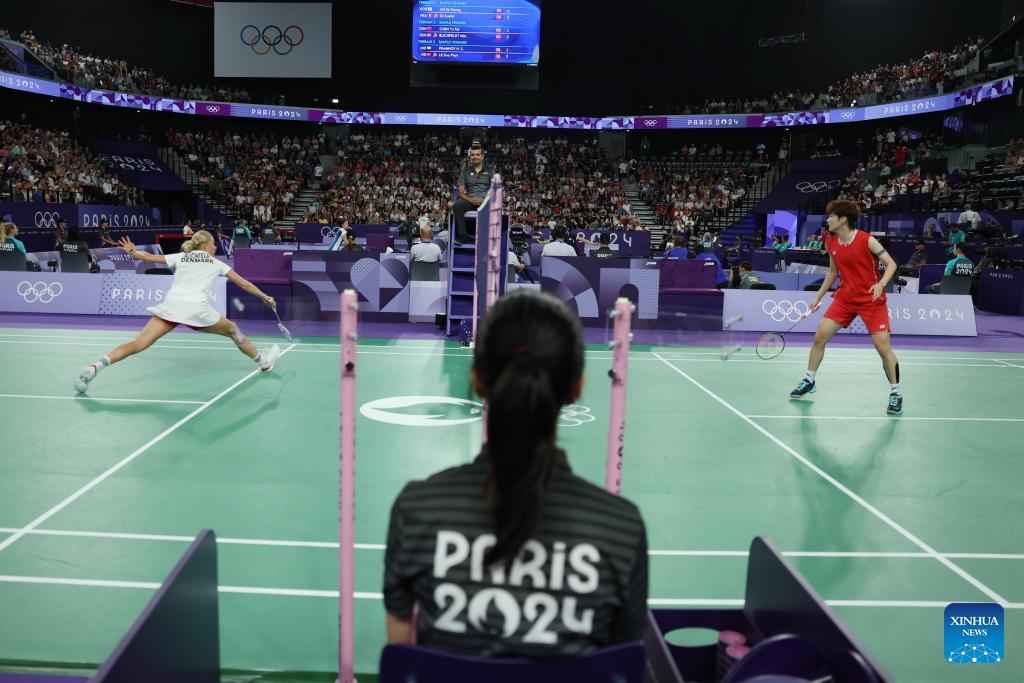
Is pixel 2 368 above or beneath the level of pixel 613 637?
beneath

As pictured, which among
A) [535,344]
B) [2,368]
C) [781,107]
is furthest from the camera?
[781,107]

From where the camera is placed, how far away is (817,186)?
34.9 m

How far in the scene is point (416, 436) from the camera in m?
6.95

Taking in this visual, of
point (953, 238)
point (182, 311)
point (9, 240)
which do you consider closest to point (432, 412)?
point (182, 311)

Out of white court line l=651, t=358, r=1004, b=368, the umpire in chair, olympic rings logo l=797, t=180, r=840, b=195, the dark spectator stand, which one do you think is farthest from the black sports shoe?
olympic rings logo l=797, t=180, r=840, b=195

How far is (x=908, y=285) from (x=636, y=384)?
11734mm

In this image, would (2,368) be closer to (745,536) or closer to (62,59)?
(745,536)

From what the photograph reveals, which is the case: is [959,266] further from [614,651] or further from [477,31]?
[477,31]

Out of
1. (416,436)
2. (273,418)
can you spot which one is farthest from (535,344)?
(273,418)

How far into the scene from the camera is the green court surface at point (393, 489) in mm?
3852

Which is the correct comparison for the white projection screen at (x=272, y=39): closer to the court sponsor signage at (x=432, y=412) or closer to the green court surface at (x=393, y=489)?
the green court surface at (x=393, y=489)

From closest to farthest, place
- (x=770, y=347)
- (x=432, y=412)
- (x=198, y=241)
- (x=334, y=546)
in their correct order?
(x=334, y=546) < (x=432, y=412) < (x=198, y=241) < (x=770, y=347)

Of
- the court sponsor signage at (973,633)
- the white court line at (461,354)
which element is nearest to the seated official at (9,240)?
the white court line at (461,354)

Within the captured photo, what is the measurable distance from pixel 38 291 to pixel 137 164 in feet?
77.0
